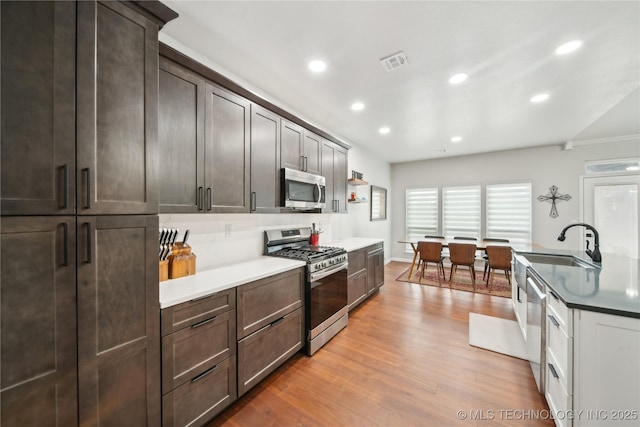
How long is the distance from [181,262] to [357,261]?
89.1 inches

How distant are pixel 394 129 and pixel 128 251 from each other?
3983 mm

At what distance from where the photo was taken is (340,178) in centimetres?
369

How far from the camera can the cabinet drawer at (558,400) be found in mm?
1296

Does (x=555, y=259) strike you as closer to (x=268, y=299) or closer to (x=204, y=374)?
(x=268, y=299)

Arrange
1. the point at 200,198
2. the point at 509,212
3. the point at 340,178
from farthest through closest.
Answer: the point at 509,212
the point at 340,178
the point at 200,198

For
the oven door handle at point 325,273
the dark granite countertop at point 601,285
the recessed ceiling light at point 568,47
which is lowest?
the oven door handle at point 325,273

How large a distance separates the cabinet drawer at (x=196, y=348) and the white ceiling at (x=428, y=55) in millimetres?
2131

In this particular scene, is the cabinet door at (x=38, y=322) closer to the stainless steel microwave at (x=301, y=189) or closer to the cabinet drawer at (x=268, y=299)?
the cabinet drawer at (x=268, y=299)

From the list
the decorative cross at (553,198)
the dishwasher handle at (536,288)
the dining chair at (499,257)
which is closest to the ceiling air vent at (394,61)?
the dishwasher handle at (536,288)

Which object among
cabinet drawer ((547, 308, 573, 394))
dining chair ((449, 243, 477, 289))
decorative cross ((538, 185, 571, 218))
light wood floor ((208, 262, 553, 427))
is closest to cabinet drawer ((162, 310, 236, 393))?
light wood floor ((208, 262, 553, 427))

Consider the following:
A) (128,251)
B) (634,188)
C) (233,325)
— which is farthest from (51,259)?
(634,188)

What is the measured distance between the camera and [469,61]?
7.22ft

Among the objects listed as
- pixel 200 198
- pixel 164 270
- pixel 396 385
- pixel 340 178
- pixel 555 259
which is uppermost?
pixel 340 178

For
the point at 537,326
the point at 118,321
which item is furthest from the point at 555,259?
the point at 118,321
